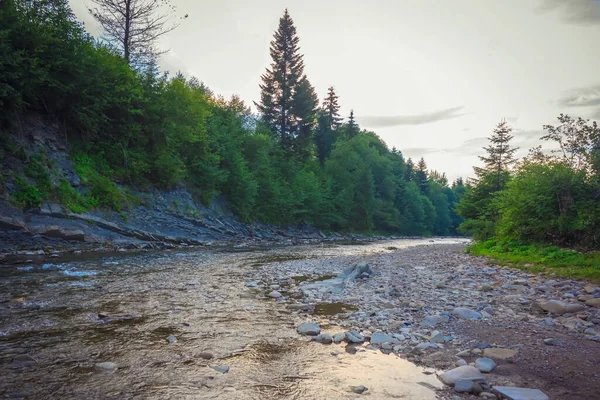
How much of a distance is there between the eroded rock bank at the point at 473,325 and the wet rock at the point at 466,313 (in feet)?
0.06

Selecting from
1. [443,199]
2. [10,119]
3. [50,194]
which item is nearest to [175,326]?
[50,194]

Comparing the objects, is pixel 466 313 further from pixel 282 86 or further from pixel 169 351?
pixel 282 86

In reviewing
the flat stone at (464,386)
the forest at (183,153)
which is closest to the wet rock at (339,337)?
the flat stone at (464,386)

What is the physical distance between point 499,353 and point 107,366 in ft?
17.0

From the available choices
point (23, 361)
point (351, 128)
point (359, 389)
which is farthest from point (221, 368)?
point (351, 128)

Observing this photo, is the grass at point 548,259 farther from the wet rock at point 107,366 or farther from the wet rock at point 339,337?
the wet rock at point 107,366

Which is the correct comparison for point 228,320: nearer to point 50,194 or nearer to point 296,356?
point 296,356

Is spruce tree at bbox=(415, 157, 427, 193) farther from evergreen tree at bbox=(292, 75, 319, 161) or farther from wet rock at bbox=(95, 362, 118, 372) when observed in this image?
wet rock at bbox=(95, 362, 118, 372)

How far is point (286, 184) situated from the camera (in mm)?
45375

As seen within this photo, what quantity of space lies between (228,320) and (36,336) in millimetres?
2977

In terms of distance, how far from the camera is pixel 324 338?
5.48 meters

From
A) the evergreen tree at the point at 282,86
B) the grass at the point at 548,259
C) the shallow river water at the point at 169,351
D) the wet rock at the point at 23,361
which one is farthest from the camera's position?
the evergreen tree at the point at 282,86

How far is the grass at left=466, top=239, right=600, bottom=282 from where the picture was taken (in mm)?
10359

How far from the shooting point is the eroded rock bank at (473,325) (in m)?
3.96
